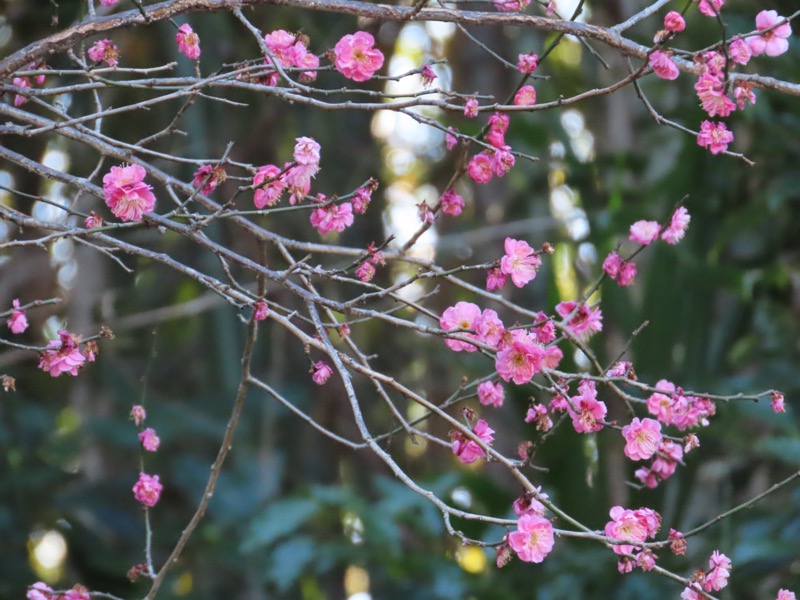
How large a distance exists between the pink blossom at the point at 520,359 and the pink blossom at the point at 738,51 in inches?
17.1

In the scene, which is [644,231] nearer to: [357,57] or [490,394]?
[490,394]

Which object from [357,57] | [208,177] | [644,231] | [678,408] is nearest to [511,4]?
[357,57]

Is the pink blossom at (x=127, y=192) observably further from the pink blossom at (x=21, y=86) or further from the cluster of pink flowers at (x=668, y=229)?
the cluster of pink flowers at (x=668, y=229)

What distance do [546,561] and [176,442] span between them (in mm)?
1727

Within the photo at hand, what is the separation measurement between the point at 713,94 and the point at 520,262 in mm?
290

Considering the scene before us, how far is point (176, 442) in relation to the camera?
3.97 metres

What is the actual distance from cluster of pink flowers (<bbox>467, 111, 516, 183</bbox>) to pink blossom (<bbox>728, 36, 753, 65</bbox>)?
0.28m

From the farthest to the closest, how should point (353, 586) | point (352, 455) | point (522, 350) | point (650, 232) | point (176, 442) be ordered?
point (353, 586)
point (352, 455)
point (176, 442)
point (650, 232)
point (522, 350)

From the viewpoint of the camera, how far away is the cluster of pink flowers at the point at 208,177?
1.25m

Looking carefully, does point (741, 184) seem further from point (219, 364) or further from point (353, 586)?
point (353, 586)

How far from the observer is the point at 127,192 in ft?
4.00

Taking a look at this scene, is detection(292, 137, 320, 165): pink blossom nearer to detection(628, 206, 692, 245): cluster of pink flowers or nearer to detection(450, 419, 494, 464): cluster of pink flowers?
detection(450, 419, 494, 464): cluster of pink flowers

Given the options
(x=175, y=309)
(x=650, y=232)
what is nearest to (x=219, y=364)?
(x=175, y=309)

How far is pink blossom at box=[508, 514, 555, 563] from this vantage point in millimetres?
1144
